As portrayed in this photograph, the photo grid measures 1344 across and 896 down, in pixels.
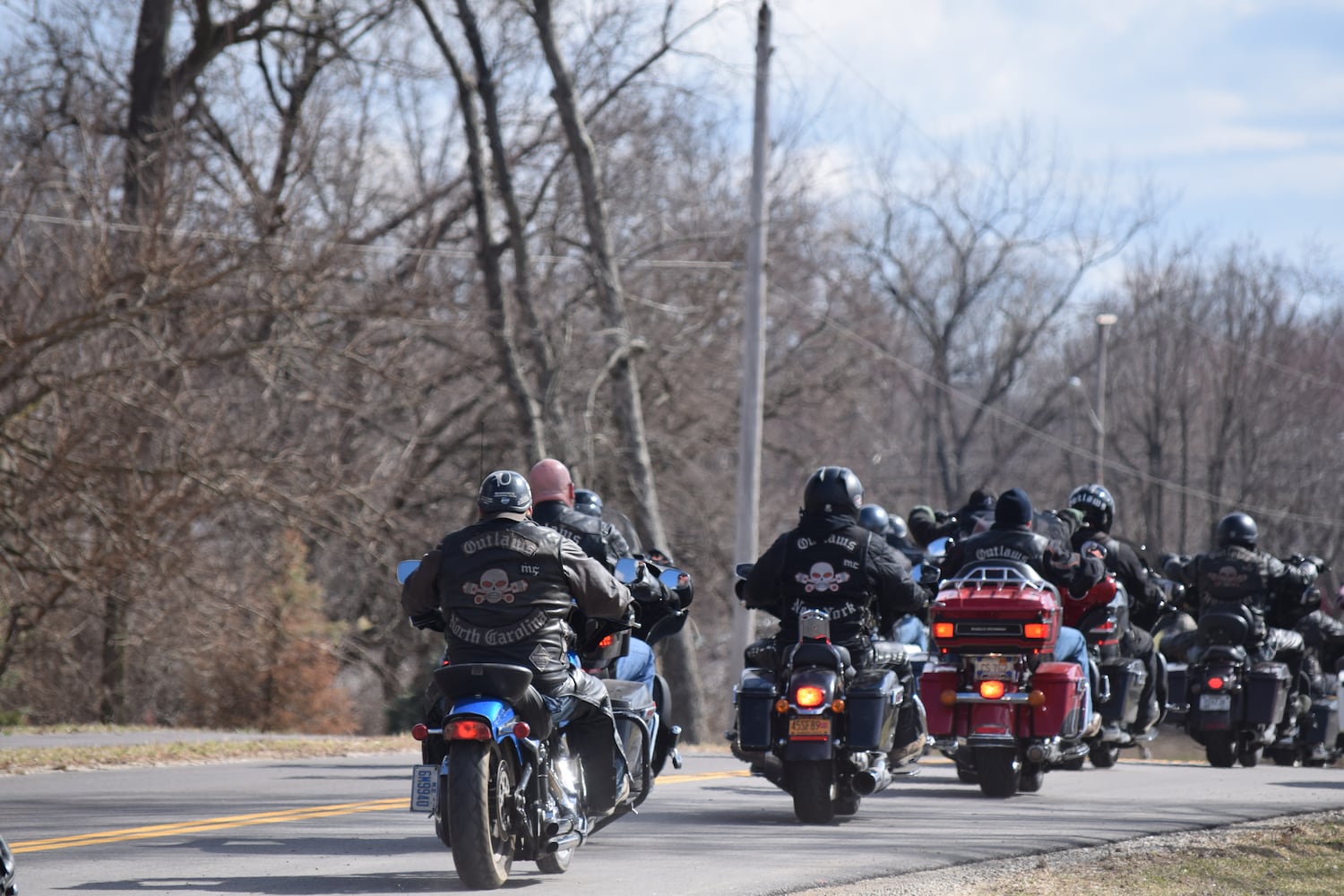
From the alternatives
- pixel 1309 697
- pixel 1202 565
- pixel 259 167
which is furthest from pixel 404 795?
pixel 259 167

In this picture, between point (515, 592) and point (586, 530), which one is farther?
point (586, 530)

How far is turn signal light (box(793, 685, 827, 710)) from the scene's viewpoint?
10.2m

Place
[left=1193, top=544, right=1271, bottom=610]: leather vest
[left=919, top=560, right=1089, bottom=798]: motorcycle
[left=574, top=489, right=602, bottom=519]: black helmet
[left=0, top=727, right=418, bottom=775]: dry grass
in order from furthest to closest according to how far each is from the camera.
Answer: [left=1193, top=544, right=1271, bottom=610]: leather vest
[left=0, top=727, right=418, bottom=775]: dry grass
[left=919, top=560, right=1089, bottom=798]: motorcycle
[left=574, top=489, right=602, bottom=519]: black helmet

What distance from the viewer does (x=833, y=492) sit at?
10.8m

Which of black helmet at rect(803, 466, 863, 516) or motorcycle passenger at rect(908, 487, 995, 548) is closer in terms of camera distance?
black helmet at rect(803, 466, 863, 516)

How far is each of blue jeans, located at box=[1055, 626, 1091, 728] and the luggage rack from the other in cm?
35

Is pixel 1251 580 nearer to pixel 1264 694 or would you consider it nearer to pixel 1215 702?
pixel 1264 694

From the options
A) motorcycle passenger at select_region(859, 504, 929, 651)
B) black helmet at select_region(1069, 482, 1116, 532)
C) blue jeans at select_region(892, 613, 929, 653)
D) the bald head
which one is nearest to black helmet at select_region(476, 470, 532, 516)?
the bald head

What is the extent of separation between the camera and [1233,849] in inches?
381

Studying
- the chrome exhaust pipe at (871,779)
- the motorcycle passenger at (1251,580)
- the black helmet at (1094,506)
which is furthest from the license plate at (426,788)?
the motorcycle passenger at (1251,580)

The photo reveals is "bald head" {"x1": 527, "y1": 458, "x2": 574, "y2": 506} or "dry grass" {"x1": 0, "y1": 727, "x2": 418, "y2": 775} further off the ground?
"bald head" {"x1": 527, "y1": 458, "x2": 574, "y2": 506}

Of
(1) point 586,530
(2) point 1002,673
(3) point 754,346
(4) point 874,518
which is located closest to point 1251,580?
(4) point 874,518

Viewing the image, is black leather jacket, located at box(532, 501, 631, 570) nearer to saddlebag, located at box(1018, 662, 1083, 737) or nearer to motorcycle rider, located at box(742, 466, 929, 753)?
motorcycle rider, located at box(742, 466, 929, 753)

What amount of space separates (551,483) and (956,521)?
5895 mm
